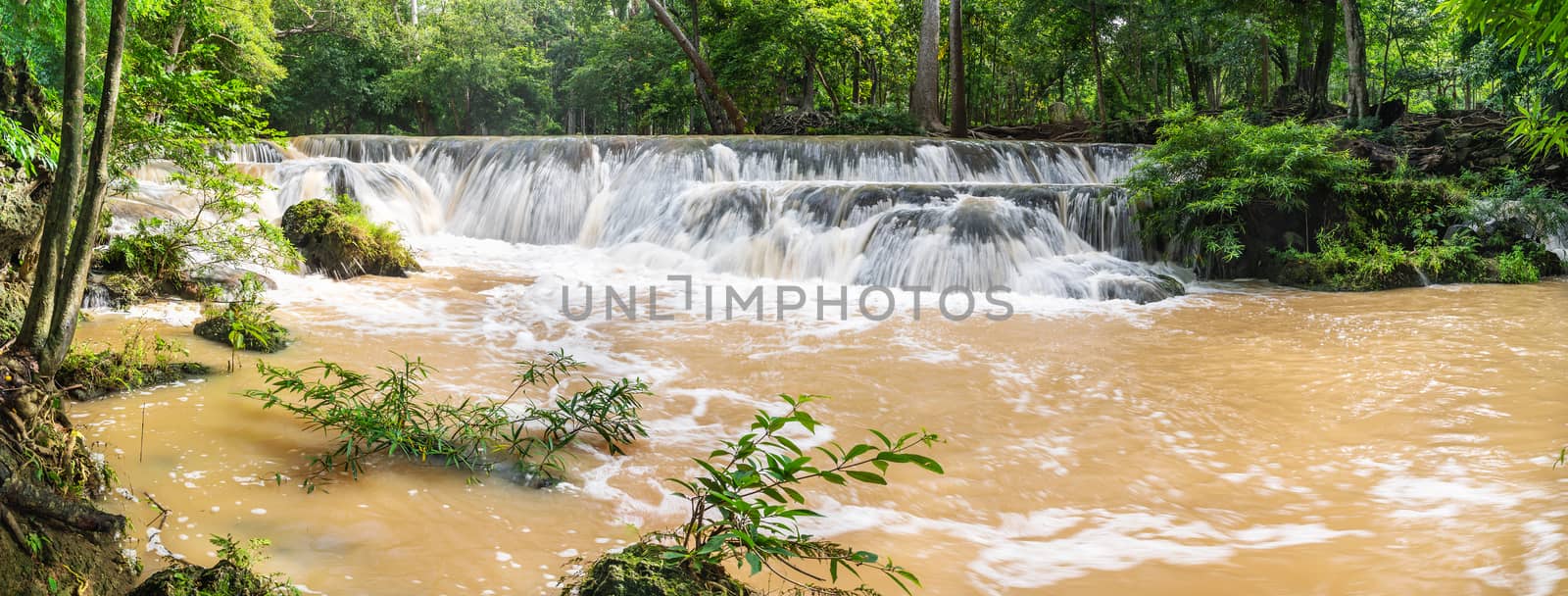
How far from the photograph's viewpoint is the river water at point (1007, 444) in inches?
97.6

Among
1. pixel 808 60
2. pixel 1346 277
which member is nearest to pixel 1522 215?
pixel 1346 277

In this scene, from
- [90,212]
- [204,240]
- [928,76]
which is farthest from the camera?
[928,76]

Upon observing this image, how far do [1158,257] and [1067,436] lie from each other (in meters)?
7.52

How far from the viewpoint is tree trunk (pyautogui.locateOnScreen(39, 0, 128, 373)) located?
7.04 ft

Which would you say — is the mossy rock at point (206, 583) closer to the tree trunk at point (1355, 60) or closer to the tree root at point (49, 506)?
the tree root at point (49, 506)

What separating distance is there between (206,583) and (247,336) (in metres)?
3.57

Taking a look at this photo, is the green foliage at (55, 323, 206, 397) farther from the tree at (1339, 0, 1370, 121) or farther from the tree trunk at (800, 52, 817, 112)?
the tree trunk at (800, 52, 817, 112)

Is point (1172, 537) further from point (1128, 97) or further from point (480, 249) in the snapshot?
point (1128, 97)

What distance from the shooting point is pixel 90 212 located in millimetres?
2166

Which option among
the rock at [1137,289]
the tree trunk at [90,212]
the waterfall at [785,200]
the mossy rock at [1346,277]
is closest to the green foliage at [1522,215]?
the mossy rock at [1346,277]

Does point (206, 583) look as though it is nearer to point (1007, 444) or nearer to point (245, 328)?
point (1007, 444)

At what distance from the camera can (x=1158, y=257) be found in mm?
10547

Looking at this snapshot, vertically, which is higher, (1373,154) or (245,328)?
(1373,154)

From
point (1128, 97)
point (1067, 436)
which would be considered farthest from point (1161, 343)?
point (1128, 97)
